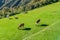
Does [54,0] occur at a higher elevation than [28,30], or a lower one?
lower

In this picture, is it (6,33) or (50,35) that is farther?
(6,33)

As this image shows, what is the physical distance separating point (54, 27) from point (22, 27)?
675cm

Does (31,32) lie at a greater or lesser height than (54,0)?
greater

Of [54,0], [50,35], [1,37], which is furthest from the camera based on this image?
[54,0]

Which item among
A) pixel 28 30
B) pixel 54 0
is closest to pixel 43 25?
pixel 28 30

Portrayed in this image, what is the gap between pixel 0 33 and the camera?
41.4 m

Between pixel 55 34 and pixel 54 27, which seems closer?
pixel 55 34

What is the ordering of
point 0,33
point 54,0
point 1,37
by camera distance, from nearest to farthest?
1. point 1,37
2. point 0,33
3. point 54,0

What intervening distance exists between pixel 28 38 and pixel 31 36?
90cm

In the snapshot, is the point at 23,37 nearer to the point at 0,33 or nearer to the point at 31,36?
the point at 31,36

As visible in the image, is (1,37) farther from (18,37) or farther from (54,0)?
(54,0)

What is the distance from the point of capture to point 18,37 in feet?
121

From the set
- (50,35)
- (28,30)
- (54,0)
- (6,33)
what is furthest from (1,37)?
(54,0)

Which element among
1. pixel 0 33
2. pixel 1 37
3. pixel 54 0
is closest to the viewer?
pixel 1 37
